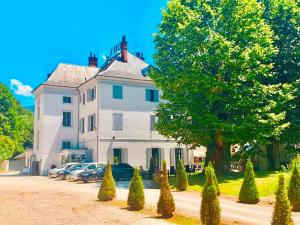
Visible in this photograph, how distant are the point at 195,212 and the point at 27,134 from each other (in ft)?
235

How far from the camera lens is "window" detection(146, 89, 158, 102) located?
39.9m

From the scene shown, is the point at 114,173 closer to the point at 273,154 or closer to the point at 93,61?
the point at 273,154

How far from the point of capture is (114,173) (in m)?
30.1

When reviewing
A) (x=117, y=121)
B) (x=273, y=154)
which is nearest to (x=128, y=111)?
(x=117, y=121)

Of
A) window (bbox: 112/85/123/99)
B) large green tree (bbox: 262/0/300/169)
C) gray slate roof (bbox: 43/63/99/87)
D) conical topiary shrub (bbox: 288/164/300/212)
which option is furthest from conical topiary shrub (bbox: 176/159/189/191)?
gray slate roof (bbox: 43/63/99/87)

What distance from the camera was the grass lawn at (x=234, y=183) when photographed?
20184mm

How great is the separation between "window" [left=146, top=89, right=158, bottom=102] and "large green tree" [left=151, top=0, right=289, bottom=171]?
11.5m

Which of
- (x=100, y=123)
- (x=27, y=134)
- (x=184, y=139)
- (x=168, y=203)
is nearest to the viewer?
(x=168, y=203)

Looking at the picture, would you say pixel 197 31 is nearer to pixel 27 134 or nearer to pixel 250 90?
pixel 250 90

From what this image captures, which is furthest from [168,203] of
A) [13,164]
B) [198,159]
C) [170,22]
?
[13,164]

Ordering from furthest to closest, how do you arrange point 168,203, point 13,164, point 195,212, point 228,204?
point 13,164
point 228,204
point 195,212
point 168,203

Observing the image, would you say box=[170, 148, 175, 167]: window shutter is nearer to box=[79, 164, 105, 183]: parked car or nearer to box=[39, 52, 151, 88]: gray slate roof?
box=[39, 52, 151, 88]: gray slate roof

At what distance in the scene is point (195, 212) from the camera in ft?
48.6

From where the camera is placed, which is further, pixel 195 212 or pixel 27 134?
pixel 27 134
